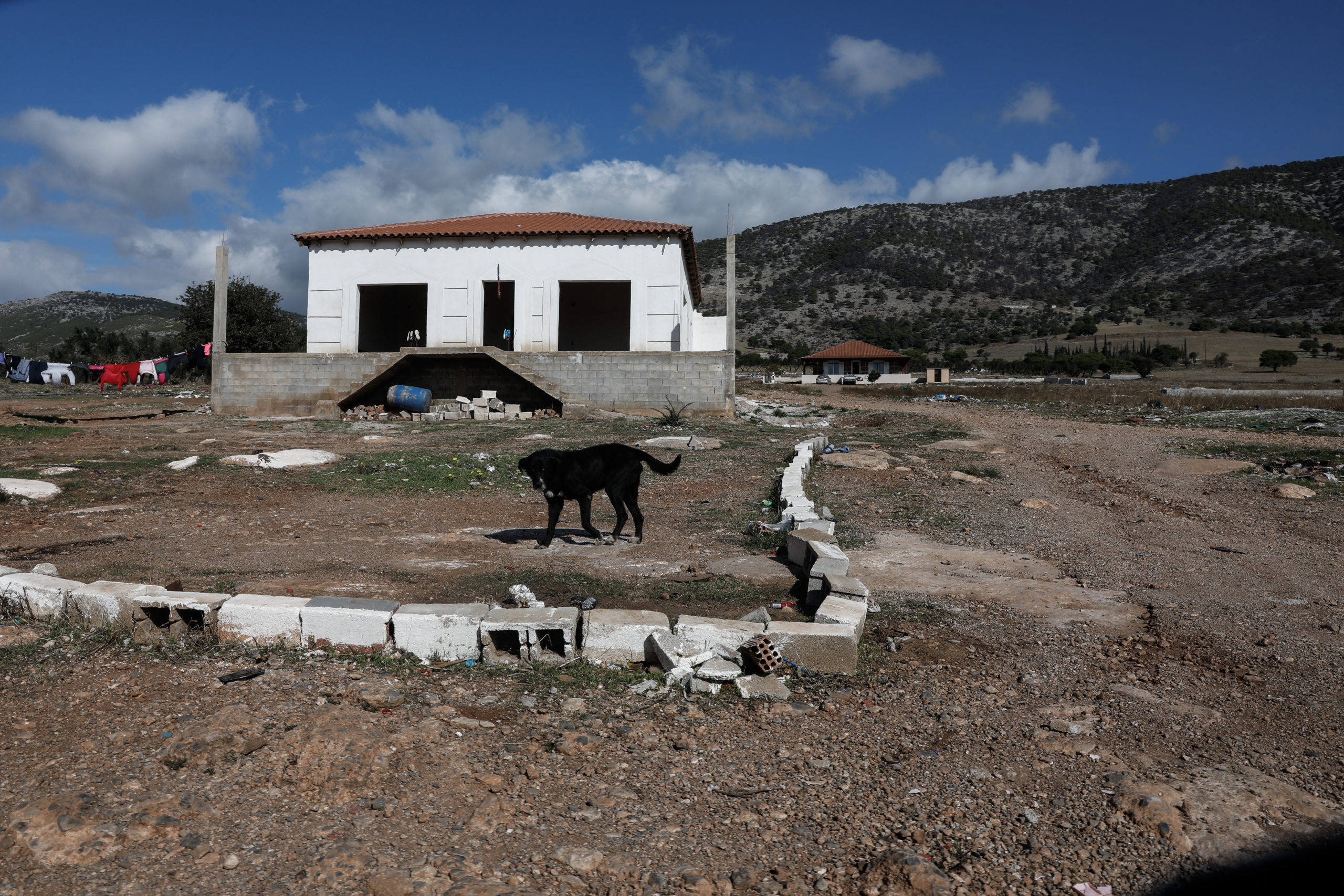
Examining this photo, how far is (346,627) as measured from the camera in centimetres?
422

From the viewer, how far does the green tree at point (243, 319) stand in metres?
35.3

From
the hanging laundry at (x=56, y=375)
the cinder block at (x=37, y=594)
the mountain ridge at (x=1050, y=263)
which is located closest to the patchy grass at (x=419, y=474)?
the cinder block at (x=37, y=594)

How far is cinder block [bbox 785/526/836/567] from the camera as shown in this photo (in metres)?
5.97

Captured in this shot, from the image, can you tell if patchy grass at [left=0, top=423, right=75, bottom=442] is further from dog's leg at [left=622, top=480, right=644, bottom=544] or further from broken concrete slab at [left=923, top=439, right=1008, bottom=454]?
broken concrete slab at [left=923, top=439, right=1008, bottom=454]

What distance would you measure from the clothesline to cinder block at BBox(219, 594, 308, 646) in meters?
32.3

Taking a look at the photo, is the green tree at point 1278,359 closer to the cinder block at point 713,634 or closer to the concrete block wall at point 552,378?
the concrete block wall at point 552,378

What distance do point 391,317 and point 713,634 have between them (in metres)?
26.5

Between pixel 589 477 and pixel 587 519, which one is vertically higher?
pixel 589 477

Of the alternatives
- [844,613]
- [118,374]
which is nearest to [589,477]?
[844,613]

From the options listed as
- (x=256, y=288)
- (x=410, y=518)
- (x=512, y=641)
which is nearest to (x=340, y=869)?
(x=512, y=641)

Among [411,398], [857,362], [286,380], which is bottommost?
[411,398]

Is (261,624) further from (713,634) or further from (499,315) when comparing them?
(499,315)

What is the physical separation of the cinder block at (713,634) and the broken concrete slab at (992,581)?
6.04 feet

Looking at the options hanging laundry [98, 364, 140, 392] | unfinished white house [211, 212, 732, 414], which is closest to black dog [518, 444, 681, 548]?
unfinished white house [211, 212, 732, 414]
